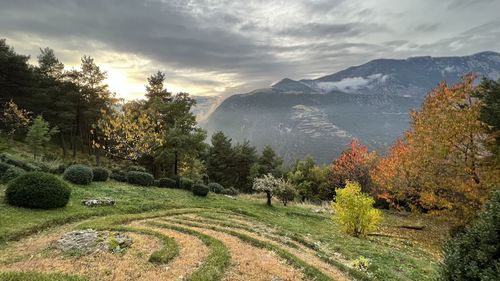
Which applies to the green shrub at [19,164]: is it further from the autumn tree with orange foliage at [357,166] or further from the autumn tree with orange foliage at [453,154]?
the autumn tree with orange foliage at [357,166]

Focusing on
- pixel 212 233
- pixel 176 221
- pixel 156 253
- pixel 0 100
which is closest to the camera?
pixel 156 253

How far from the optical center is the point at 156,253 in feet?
42.8

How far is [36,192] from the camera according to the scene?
744 inches

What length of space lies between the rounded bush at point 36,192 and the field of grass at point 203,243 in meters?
0.57

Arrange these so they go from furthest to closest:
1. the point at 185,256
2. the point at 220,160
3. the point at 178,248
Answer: the point at 220,160 → the point at 178,248 → the point at 185,256

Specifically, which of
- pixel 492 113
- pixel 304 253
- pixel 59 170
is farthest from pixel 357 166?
pixel 59 170

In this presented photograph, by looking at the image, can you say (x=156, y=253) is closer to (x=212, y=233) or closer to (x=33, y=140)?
(x=212, y=233)

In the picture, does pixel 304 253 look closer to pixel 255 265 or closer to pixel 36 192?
pixel 255 265

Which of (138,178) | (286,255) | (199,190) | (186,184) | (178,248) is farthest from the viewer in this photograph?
(186,184)

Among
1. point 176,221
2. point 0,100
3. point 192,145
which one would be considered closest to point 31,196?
point 176,221

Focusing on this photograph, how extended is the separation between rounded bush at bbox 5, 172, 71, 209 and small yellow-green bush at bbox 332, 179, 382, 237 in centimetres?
1983

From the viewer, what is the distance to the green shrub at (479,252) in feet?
22.6

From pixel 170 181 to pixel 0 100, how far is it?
36748 mm

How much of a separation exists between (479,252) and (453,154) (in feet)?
70.3
